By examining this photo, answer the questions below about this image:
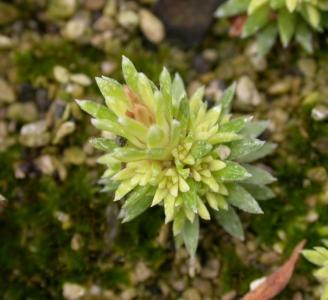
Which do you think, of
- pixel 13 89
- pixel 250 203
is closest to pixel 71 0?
pixel 13 89

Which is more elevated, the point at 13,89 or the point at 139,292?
the point at 13,89

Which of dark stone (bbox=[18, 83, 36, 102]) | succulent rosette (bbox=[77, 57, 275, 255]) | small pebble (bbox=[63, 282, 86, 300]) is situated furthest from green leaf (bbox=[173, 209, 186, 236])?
dark stone (bbox=[18, 83, 36, 102])

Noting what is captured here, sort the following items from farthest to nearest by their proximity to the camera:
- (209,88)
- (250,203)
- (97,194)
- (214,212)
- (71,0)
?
(71,0)
(209,88)
(97,194)
(214,212)
(250,203)

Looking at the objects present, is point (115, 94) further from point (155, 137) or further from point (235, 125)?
point (235, 125)

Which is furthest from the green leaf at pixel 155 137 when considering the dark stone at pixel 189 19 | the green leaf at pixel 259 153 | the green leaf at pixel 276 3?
the dark stone at pixel 189 19

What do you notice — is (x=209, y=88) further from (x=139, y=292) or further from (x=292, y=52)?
(x=139, y=292)
